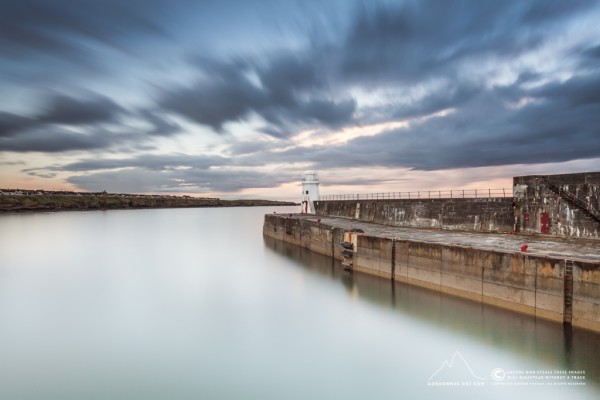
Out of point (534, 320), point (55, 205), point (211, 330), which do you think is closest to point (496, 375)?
point (534, 320)

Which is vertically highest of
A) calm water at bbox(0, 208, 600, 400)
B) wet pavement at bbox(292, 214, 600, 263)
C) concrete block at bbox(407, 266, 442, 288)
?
wet pavement at bbox(292, 214, 600, 263)

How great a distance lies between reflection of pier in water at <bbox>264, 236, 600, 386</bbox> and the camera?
22.0 ft

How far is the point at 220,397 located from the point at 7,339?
578cm

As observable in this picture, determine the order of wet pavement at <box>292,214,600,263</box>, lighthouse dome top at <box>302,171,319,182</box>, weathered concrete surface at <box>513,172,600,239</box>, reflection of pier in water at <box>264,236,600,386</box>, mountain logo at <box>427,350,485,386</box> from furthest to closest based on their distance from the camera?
1. lighthouse dome top at <box>302,171,319,182</box>
2. weathered concrete surface at <box>513,172,600,239</box>
3. wet pavement at <box>292,214,600,263</box>
4. reflection of pier in water at <box>264,236,600,386</box>
5. mountain logo at <box>427,350,485,386</box>

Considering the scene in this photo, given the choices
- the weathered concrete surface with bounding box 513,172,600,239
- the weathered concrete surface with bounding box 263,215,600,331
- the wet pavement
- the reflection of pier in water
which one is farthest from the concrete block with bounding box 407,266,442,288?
the weathered concrete surface with bounding box 513,172,600,239

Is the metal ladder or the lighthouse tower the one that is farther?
the lighthouse tower

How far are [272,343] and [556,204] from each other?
10.3 metres

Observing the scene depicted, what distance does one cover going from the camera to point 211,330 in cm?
878

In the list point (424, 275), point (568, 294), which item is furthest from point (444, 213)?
point (568, 294)

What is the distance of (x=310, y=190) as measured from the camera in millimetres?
31250

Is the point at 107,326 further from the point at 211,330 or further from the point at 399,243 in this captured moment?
the point at 399,243

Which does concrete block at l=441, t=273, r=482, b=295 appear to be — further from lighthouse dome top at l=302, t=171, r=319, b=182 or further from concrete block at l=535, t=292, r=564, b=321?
lighthouse dome top at l=302, t=171, r=319, b=182

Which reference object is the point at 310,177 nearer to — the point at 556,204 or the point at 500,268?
the point at 556,204

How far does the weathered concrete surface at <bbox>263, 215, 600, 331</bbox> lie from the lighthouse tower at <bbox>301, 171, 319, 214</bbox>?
16.3m
